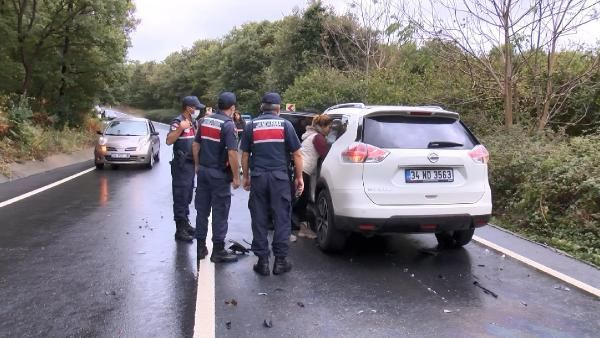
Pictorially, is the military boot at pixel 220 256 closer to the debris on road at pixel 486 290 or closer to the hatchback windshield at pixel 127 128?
the debris on road at pixel 486 290

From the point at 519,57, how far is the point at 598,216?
7.12 m

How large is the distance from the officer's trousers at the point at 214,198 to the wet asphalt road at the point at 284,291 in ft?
1.31

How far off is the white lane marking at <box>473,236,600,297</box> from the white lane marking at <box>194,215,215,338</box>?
11.1 feet

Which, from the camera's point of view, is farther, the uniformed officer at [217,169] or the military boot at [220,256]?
the military boot at [220,256]

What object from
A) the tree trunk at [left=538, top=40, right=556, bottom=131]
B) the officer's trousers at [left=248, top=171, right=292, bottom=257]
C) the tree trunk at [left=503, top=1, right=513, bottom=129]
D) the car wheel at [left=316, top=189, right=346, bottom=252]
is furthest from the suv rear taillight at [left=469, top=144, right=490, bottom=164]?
the tree trunk at [left=538, top=40, right=556, bottom=131]

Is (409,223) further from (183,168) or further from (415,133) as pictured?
(183,168)

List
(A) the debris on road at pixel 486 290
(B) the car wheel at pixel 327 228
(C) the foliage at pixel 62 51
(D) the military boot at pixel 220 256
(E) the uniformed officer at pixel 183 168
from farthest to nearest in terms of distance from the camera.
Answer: (C) the foliage at pixel 62 51, (E) the uniformed officer at pixel 183 168, (B) the car wheel at pixel 327 228, (D) the military boot at pixel 220 256, (A) the debris on road at pixel 486 290

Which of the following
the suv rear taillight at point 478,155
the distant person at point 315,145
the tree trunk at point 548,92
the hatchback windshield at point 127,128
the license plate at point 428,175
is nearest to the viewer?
the license plate at point 428,175

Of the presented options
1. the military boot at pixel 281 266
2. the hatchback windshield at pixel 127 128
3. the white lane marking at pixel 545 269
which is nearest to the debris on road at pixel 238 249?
the military boot at pixel 281 266

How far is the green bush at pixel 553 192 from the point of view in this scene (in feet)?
23.0

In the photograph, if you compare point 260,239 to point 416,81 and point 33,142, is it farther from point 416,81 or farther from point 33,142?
point 416,81

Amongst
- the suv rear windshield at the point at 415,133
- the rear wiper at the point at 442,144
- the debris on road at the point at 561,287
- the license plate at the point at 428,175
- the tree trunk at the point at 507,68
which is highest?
the tree trunk at the point at 507,68

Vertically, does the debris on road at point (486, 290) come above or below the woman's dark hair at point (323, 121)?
below

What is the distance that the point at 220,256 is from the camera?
19.2 ft
